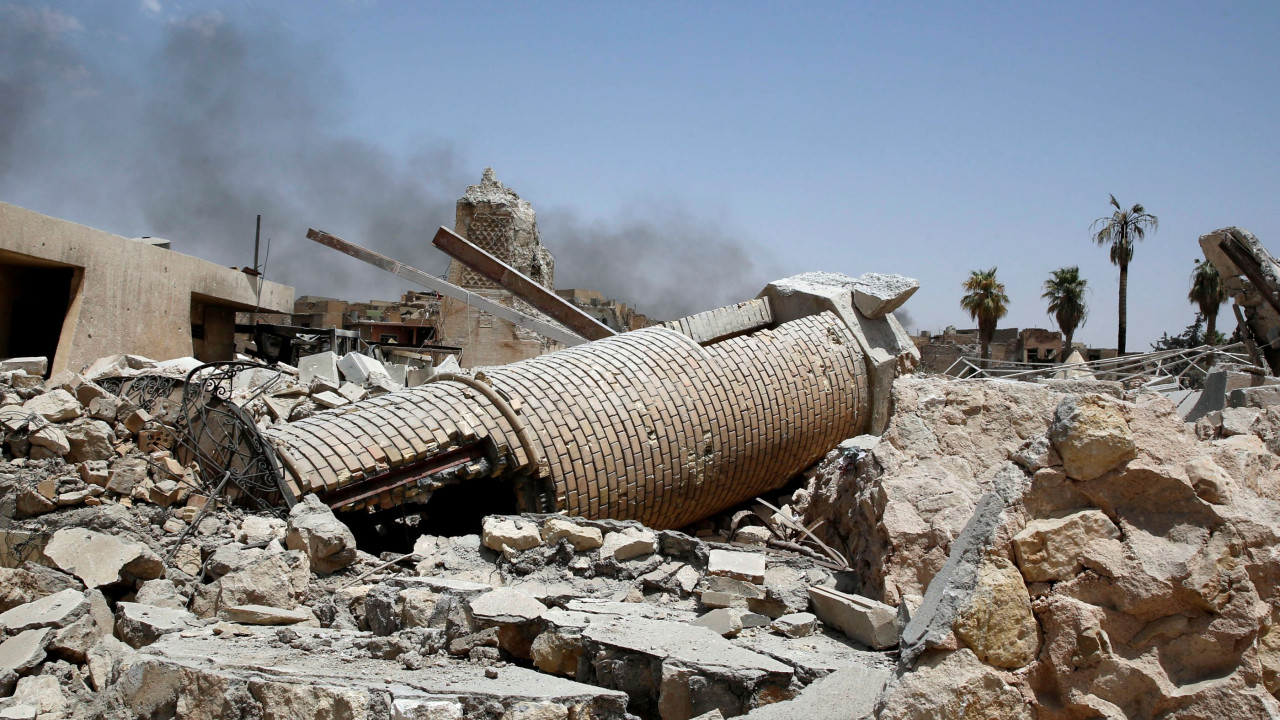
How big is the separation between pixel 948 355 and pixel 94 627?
2465 cm

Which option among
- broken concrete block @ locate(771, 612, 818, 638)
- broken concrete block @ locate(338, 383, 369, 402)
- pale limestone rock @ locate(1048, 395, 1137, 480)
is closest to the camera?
pale limestone rock @ locate(1048, 395, 1137, 480)

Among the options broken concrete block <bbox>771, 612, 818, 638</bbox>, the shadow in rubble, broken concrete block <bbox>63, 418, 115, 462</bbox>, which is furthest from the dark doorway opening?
broken concrete block <bbox>771, 612, 818, 638</bbox>

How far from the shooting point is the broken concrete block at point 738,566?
354 cm

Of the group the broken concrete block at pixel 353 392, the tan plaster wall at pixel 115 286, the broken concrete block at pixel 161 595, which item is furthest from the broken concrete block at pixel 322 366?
the broken concrete block at pixel 161 595

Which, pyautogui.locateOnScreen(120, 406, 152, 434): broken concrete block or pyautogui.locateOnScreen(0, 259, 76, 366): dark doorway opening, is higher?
pyautogui.locateOnScreen(0, 259, 76, 366): dark doorway opening

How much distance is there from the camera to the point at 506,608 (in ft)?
10.1

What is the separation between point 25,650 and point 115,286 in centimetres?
568

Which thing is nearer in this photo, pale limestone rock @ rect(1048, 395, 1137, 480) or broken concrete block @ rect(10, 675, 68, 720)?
pale limestone rock @ rect(1048, 395, 1137, 480)

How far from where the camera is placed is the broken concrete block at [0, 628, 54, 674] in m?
3.10

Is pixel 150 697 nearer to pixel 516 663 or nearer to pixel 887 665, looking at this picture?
pixel 516 663

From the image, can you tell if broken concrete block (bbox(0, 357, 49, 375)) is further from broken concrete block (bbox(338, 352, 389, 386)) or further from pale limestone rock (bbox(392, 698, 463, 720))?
pale limestone rock (bbox(392, 698, 463, 720))

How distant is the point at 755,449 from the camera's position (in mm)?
6254

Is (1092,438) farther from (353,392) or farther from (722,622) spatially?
(353,392)

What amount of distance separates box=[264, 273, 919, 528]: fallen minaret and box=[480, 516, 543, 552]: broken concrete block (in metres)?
1.03
